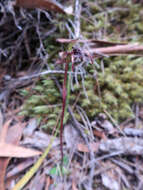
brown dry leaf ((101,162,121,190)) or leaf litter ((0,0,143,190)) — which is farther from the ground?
leaf litter ((0,0,143,190))

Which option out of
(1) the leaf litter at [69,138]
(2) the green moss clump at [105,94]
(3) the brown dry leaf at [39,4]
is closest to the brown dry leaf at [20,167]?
(1) the leaf litter at [69,138]

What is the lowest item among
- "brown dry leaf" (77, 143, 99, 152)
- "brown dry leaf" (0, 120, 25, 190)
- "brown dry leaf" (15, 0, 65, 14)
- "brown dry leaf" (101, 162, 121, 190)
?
"brown dry leaf" (101, 162, 121, 190)

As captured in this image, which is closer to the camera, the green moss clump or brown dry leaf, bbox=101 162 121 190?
brown dry leaf, bbox=101 162 121 190

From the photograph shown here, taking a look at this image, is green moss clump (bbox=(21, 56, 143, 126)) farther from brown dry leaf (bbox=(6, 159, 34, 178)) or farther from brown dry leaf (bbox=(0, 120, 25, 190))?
brown dry leaf (bbox=(6, 159, 34, 178))

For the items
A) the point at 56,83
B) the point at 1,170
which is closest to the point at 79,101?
the point at 56,83

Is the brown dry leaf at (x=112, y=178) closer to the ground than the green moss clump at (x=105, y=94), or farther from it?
closer to the ground

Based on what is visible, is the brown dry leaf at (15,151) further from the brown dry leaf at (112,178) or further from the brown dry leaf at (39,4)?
the brown dry leaf at (39,4)

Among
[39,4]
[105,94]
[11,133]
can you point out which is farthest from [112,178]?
[39,4]

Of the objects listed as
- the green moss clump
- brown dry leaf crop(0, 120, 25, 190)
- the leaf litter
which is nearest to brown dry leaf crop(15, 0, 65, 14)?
the leaf litter
